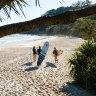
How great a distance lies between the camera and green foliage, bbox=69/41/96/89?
20.1 feet

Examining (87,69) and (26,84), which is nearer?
(87,69)

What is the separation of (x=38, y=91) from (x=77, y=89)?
1.56 m

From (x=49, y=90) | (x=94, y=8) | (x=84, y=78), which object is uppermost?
(x=94, y=8)

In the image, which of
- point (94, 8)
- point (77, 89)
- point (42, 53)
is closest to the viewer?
point (94, 8)

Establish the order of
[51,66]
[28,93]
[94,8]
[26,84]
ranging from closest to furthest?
[94,8], [28,93], [26,84], [51,66]

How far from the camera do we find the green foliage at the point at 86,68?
6.14 m

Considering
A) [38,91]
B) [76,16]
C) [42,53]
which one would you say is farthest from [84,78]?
[42,53]

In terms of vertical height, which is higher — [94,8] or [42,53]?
[94,8]

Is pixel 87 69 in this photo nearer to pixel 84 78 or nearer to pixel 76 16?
pixel 84 78

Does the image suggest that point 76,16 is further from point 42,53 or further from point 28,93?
point 42,53

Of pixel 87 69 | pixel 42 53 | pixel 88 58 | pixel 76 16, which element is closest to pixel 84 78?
pixel 87 69

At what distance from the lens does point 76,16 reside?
1440 millimetres

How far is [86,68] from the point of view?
6586 millimetres

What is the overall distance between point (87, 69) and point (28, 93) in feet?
7.99
